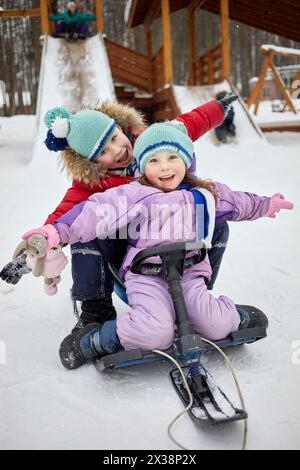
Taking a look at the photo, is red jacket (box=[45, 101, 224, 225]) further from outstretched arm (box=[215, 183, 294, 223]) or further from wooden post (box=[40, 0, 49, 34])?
wooden post (box=[40, 0, 49, 34])

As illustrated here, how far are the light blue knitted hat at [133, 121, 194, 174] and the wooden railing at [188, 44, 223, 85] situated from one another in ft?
20.8

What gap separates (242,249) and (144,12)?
25.0 feet

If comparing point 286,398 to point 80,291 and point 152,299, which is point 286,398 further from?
point 80,291

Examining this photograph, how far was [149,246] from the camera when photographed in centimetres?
149

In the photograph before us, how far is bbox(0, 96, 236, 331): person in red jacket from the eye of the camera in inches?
64.4

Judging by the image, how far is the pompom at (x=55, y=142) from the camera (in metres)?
1.83

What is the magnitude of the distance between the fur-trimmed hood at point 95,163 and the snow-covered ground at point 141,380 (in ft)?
2.20

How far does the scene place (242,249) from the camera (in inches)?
109

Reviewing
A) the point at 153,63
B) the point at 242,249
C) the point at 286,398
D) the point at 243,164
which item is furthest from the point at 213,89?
the point at 286,398

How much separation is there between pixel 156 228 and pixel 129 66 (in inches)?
290

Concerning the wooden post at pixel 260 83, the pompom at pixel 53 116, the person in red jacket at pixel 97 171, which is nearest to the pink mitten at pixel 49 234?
the person in red jacket at pixel 97 171

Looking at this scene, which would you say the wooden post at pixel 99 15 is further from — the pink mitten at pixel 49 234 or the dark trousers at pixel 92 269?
the pink mitten at pixel 49 234

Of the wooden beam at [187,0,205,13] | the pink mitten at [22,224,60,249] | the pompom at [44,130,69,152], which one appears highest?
the wooden beam at [187,0,205,13]

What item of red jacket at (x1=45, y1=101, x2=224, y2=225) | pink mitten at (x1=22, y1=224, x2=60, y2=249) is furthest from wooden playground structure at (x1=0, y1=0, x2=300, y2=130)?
pink mitten at (x1=22, y1=224, x2=60, y2=249)
